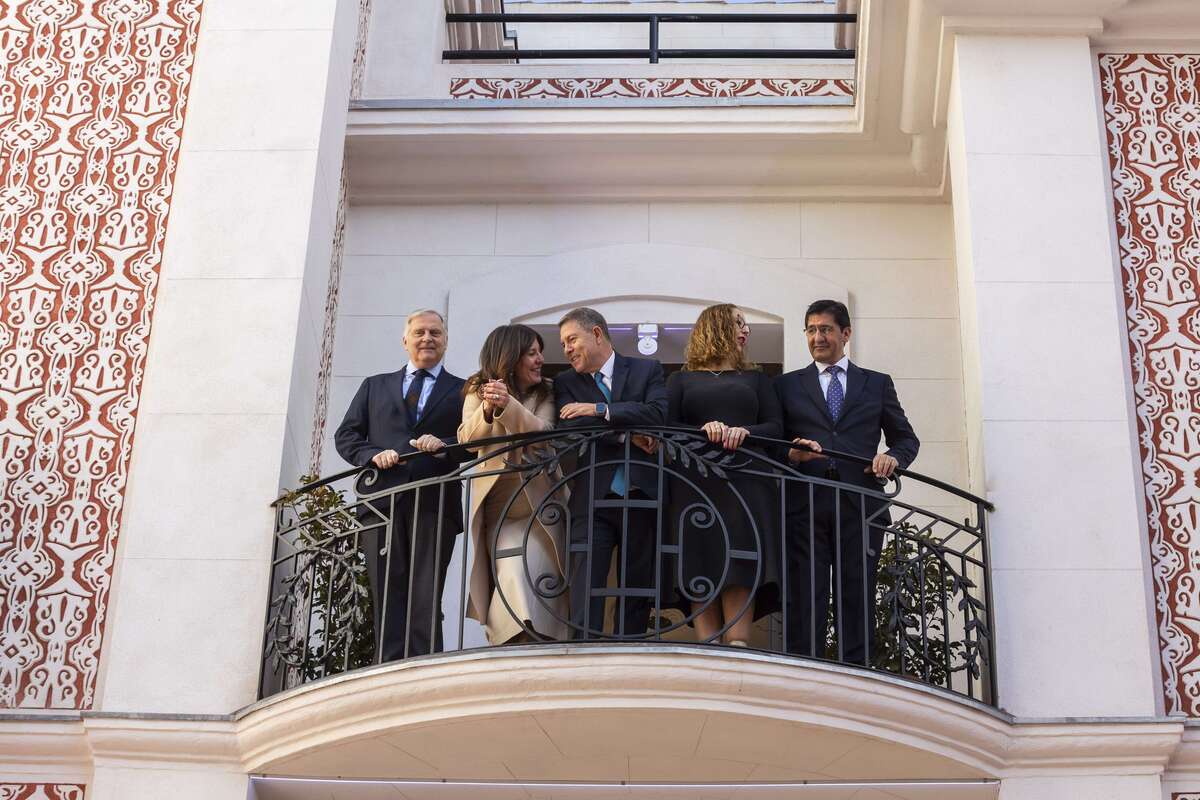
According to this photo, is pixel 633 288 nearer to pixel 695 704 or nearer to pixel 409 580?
pixel 409 580

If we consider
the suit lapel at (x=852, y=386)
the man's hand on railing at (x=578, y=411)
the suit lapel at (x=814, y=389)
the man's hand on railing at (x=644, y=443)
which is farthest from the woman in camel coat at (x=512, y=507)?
the suit lapel at (x=852, y=386)

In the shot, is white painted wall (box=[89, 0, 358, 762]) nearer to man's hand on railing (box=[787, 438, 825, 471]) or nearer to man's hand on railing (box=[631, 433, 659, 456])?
man's hand on railing (box=[631, 433, 659, 456])

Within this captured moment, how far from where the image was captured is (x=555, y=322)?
355 inches

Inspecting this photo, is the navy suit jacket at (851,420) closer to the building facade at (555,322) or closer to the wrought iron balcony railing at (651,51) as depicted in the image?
the building facade at (555,322)

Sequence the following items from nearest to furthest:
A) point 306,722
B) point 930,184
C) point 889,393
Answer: point 306,722 < point 889,393 < point 930,184

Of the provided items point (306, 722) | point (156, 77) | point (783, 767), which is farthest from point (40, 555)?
point (783, 767)

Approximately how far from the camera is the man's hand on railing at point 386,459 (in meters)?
6.81

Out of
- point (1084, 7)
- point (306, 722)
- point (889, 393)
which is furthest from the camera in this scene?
point (1084, 7)

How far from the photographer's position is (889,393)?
711 centimetres

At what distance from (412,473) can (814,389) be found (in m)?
1.68

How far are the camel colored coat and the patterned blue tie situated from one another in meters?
1.16

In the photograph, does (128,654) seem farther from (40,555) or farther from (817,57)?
(817,57)

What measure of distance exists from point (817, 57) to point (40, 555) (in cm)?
497

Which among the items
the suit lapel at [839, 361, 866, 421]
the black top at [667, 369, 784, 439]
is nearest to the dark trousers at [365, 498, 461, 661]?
the black top at [667, 369, 784, 439]
